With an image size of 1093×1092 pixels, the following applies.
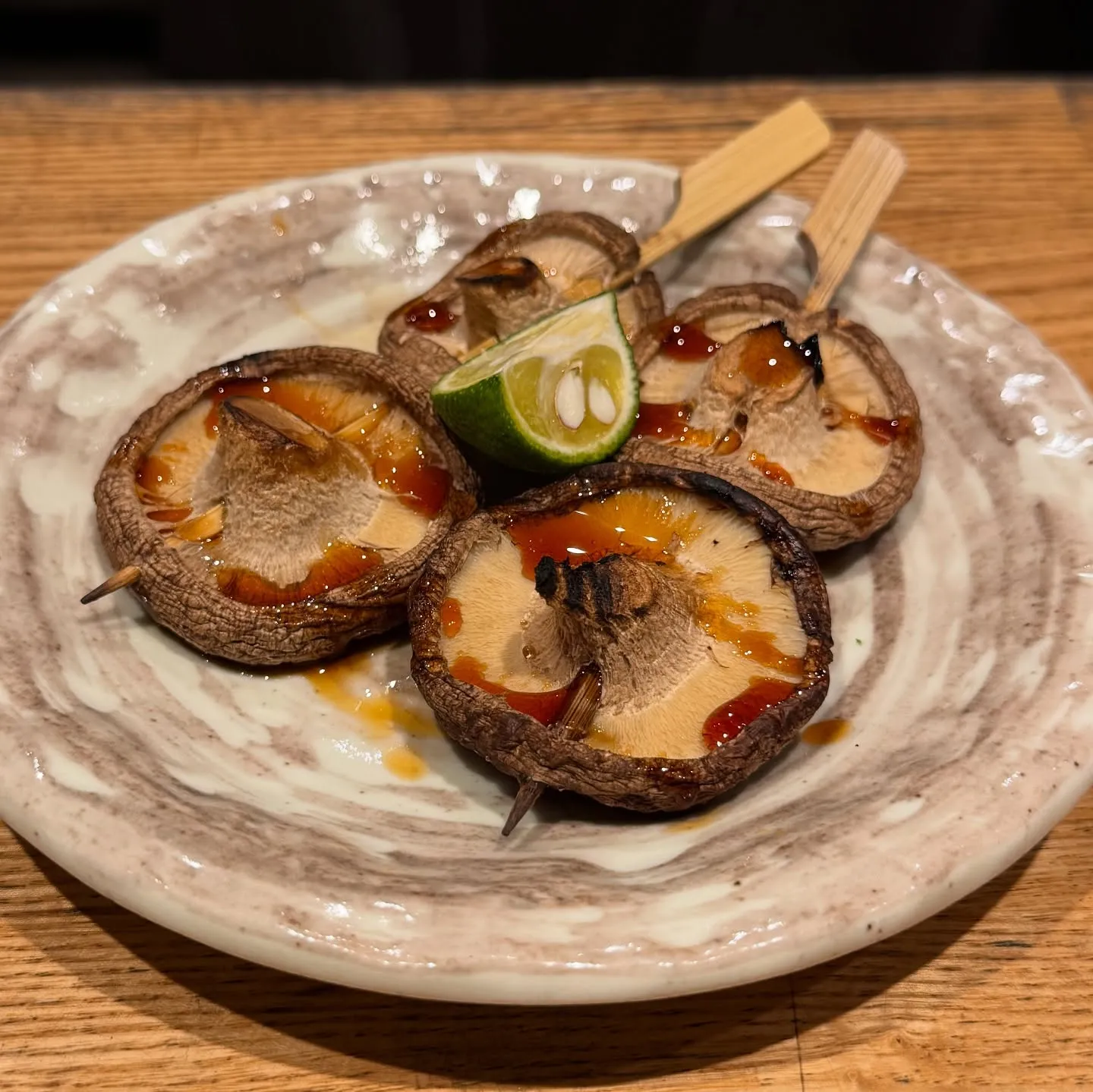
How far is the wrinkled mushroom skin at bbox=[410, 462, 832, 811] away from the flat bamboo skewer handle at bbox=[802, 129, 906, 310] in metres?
1.00

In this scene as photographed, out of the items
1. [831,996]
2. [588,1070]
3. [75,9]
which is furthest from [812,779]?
[75,9]

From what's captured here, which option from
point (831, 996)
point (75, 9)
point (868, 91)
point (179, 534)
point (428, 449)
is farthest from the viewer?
point (75, 9)

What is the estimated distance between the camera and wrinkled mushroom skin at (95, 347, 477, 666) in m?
2.48

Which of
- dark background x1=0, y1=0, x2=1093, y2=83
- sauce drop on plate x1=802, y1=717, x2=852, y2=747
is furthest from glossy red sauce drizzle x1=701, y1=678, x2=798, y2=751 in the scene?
dark background x1=0, y1=0, x2=1093, y2=83

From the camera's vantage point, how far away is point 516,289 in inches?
116

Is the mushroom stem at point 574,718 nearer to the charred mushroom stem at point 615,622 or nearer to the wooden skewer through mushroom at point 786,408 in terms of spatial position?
the charred mushroom stem at point 615,622

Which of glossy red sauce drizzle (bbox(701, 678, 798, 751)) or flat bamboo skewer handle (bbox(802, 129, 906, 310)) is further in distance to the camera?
flat bamboo skewer handle (bbox(802, 129, 906, 310))

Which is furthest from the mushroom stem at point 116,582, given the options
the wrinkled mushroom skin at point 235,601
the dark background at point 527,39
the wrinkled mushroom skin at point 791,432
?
the dark background at point 527,39

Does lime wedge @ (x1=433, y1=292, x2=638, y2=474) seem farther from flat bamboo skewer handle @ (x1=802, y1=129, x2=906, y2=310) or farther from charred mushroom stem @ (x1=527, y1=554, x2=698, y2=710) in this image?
flat bamboo skewer handle @ (x1=802, y1=129, x2=906, y2=310)

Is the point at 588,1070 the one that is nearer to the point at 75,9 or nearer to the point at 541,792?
the point at 541,792

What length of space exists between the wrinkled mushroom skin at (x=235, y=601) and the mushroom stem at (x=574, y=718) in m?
0.50

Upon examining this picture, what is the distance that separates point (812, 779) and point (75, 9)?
6082 mm

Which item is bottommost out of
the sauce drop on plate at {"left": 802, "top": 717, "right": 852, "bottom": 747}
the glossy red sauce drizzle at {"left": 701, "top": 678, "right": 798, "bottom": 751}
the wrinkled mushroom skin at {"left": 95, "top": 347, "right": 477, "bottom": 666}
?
the sauce drop on plate at {"left": 802, "top": 717, "right": 852, "bottom": 747}

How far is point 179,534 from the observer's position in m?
2.58
